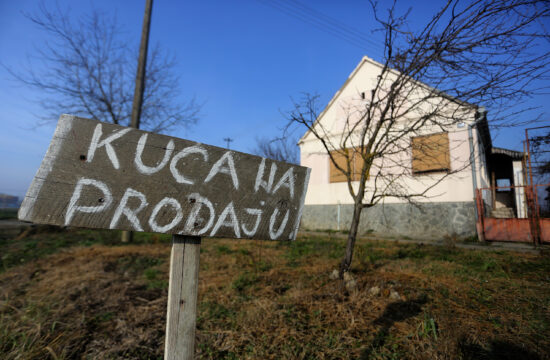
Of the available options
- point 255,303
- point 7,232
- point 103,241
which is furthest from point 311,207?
point 7,232

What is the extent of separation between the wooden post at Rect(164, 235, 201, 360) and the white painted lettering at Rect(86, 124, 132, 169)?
0.39 metres

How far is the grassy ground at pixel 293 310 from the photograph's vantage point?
2076 millimetres

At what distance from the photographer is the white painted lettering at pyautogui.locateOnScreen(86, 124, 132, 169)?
90cm

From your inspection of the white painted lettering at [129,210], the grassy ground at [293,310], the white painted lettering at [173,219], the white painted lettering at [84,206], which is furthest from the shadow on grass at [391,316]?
the white painted lettering at [84,206]

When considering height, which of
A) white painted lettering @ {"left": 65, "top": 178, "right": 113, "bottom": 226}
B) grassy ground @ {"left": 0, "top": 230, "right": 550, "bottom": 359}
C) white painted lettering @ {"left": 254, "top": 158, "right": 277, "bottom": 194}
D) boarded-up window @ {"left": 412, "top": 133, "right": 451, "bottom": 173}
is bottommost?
grassy ground @ {"left": 0, "top": 230, "right": 550, "bottom": 359}

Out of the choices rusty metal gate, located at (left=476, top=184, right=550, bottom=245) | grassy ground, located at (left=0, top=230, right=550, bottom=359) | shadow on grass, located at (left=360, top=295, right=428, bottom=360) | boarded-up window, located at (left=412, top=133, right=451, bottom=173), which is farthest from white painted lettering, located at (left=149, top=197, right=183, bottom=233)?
rusty metal gate, located at (left=476, top=184, right=550, bottom=245)

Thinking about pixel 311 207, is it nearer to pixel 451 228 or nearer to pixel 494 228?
pixel 451 228

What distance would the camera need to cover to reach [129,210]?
96cm

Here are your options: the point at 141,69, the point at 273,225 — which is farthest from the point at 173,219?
the point at 141,69

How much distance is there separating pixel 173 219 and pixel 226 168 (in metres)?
0.31

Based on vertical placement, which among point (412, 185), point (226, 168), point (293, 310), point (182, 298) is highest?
point (412, 185)

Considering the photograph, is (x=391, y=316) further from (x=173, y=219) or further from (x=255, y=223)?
(x=173, y=219)

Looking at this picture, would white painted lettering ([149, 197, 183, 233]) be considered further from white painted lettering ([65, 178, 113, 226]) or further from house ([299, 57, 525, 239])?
house ([299, 57, 525, 239])

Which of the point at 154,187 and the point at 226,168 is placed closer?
the point at 154,187
